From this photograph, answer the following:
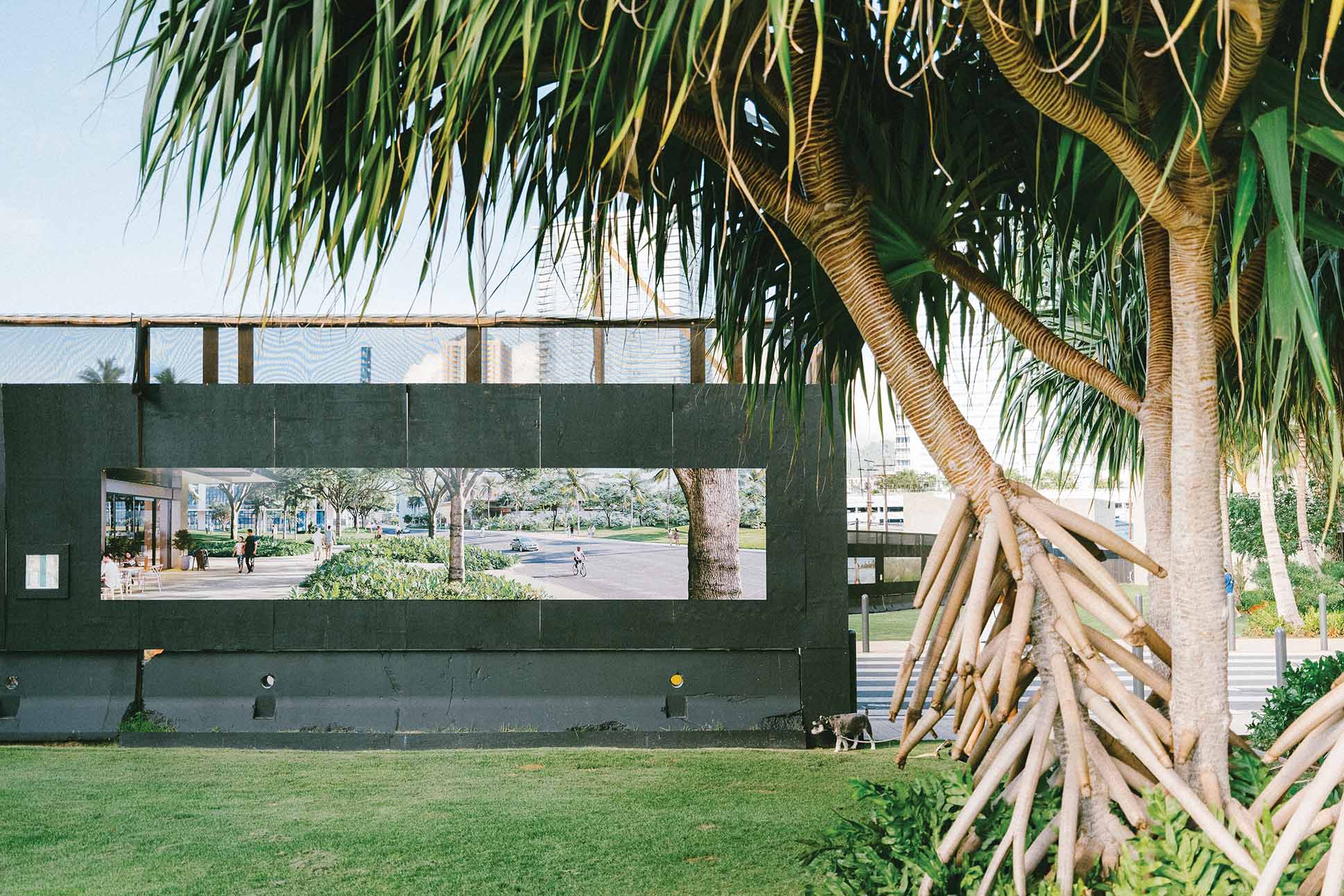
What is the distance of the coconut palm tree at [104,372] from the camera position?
8148 mm

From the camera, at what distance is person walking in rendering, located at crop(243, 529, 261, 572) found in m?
8.14

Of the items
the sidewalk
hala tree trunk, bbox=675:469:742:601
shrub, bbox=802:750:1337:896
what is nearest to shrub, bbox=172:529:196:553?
hala tree trunk, bbox=675:469:742:601

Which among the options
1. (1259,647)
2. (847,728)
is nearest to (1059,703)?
(847,728)

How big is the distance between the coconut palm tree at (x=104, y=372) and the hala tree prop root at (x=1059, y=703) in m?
7.59

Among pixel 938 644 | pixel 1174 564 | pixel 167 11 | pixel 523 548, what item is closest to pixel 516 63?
pixel 167 11

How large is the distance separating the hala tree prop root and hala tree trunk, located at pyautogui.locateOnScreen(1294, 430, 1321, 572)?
14.4 m

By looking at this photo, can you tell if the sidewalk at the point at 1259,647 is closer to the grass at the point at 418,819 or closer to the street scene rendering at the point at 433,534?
the street scene rendering at the point at 433,534

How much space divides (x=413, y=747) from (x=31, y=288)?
25.3 m

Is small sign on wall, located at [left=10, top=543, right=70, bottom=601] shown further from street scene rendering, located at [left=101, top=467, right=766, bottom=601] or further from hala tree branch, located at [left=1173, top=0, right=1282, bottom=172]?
hala tree branch, located at [left=1173, top=0, right=1282, bottom=172]

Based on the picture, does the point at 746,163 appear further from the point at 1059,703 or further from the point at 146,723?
the point at 146,723

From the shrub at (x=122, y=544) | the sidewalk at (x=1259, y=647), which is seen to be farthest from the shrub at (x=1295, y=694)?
the shrub at (x=122, y=544)

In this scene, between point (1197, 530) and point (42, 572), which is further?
point (42, 572)

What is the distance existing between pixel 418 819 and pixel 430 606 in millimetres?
2642

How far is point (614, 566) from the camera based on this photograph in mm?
8039
